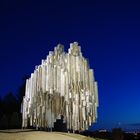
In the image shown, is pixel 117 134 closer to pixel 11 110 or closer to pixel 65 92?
pixel 65 92

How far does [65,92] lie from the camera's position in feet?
48.1

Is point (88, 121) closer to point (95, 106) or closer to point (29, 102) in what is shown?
point (95, 106)

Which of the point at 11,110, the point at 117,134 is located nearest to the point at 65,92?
the point at 117,134

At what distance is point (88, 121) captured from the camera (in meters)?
15.1

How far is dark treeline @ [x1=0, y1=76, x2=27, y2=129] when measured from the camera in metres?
29.1

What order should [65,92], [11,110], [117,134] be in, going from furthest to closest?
[11,110] < [65,92] < [117,134]

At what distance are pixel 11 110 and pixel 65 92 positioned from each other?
22.2m

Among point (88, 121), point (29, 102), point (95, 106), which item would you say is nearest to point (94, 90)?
point (95, 106)

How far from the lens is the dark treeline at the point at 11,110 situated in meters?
29.1

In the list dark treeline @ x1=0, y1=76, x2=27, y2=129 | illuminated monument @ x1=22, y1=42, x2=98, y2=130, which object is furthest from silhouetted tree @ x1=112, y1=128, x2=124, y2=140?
dark treeline @ x1=0, y1=76, x2=27, y2=129

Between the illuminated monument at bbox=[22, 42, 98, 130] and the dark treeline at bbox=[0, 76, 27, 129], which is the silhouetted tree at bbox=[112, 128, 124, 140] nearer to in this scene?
the illuminated monument at bbox=[22, 42, 98, 130]

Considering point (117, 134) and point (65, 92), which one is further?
point (65, 92)

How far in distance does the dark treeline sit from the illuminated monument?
14.2 metres

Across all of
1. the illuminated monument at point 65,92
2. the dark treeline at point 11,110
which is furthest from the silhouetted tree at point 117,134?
the dark treeline at point 11,110
